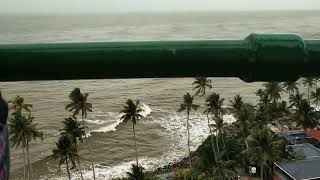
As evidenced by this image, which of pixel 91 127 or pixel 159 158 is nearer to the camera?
pixel 159 158

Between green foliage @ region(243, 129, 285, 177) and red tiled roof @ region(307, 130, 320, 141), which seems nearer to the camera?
green foliage @ region(243, 129, 285, 177)

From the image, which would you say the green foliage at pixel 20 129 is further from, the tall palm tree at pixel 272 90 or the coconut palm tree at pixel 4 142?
the coconut palm tree at pixel 4 142

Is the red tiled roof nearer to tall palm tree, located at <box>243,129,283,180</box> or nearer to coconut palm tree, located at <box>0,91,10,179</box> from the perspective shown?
tall palm tree, located at <box>243,129,283,180</box>

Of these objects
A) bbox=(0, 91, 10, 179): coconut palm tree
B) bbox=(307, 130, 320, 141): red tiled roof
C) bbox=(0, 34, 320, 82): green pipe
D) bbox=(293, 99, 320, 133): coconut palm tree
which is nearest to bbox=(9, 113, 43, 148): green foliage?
bbox=(293, 99, 320, 133): coconut palm tree

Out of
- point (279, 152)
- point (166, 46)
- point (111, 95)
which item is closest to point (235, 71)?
point (166, 46)

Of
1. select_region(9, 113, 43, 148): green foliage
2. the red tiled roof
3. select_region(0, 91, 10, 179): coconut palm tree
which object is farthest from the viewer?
the red tiled roof

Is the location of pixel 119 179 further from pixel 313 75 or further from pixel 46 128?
pixel 313 75

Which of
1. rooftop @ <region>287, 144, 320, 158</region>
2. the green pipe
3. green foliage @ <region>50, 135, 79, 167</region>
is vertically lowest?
rooftop @ <region>287, 144, 320, 158</region>

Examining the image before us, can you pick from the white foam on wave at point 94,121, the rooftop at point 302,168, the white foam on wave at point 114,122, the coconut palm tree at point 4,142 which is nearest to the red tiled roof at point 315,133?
the rooftop at point 302,168
